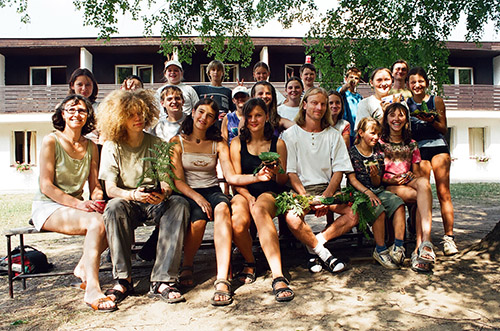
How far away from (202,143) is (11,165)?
18237mm

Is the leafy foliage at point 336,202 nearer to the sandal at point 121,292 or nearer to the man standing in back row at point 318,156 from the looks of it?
the man standing in back row at point 318,156

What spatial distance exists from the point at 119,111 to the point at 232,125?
5.53 feet

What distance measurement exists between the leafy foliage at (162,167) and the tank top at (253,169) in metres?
0.74

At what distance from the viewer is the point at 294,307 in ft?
11.4

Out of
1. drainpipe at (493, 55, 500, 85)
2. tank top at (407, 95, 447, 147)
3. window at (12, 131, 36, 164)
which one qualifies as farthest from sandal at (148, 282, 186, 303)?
drainpipe at (493, 55, 500, 85)

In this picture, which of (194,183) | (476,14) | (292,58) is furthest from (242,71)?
(194,183)

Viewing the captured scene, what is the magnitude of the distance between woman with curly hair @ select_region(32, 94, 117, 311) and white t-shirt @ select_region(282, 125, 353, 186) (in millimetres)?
2006

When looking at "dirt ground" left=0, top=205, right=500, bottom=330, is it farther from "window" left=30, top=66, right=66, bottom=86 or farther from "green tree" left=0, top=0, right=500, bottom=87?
"window" left=30, top=66, right=66, bottom=86

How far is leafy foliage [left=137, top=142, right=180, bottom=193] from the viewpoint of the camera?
13.0ft

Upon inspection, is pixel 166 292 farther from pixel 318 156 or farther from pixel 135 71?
pixel 135 71

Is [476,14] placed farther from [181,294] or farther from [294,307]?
[181,294]

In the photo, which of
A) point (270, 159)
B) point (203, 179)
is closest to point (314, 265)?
point (270, 159)

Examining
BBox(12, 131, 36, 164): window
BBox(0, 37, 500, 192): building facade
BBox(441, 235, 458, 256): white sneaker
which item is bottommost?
BBox(441, 235, 458, 256): white sneaker

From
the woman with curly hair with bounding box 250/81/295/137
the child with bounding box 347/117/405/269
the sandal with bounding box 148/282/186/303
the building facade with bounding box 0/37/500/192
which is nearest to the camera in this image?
the sandal with bounding box 148/282/186/303
